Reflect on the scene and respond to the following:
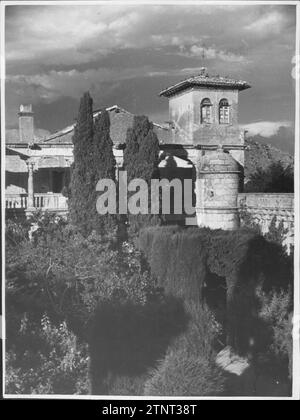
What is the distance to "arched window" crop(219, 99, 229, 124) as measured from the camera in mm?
8937

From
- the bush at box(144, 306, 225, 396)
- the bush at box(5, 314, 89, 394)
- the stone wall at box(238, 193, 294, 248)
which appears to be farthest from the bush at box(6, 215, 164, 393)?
the stone wall at box(238, 193, 294, 248)

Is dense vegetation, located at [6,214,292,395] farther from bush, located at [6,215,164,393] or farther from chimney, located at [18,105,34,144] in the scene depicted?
chimney, located at [18,105,34,144]

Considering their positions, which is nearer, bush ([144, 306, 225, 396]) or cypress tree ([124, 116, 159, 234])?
bush ([144, 306, 225, 396])

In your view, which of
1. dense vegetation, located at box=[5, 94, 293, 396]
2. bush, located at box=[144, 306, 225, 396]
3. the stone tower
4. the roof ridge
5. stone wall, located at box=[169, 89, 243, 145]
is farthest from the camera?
stone wall, located at box=[169, 89, 243, 145]

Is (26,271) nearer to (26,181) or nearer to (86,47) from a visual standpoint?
(26,181)

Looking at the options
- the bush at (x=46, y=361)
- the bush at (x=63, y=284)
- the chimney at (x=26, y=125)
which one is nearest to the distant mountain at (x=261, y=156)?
the bush at (x=63, y=284)

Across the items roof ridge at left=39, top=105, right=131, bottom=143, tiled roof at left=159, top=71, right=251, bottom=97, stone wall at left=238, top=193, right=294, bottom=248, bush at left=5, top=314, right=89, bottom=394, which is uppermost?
tiled roof at left=159, top=71, right=251, bottom=97

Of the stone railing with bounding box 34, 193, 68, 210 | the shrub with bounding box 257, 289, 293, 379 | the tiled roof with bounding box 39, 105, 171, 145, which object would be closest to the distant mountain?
the tiled roof with bounding box 39, 105, 171, 145

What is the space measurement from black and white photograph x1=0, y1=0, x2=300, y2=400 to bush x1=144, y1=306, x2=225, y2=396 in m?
0.02

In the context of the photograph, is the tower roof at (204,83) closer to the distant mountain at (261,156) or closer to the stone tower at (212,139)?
the stone tower at (212,139)

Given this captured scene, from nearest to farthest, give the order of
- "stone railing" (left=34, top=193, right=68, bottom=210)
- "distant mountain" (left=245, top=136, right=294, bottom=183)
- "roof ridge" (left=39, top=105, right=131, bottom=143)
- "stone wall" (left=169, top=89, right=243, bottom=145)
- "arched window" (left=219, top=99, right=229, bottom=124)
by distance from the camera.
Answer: "distant mountain" (left=245, top=136, right=294, bottom=183) < "roof ridge" (left=39, top=105, right=131, bottom=143) < "stone railing" (left=34, top=193, right=68, bottom=210) < "stone wall" (left=169, top=89, right=243, bottom=145) < "arched window" (left=219, top=99, right=229, bottom=124)

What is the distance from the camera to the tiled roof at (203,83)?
8.40m

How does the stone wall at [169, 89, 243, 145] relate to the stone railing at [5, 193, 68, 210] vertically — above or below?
above

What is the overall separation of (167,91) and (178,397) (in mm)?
3874
